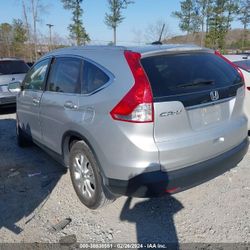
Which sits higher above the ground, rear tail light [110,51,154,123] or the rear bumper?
rear tail light [110,51,154,123]

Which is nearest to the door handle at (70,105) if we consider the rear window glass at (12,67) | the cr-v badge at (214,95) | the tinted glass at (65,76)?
the tinted glass at (65,76)

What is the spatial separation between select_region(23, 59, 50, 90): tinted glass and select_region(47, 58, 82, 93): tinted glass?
0.29 meters

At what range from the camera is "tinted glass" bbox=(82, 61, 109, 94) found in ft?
9.81

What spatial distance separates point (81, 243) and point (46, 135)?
5.61 feet

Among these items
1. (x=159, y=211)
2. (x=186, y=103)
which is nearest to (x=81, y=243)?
(x=159, y=211)

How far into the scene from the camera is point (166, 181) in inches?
107

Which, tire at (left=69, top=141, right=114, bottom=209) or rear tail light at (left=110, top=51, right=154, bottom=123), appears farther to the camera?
tire at (left=69, top=141, right=114, bottom=209)

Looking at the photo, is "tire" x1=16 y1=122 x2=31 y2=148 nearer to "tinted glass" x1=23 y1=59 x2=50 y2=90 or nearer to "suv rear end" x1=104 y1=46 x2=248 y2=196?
"tinted glass" x1=23 y1=59 x2=50 y2=90

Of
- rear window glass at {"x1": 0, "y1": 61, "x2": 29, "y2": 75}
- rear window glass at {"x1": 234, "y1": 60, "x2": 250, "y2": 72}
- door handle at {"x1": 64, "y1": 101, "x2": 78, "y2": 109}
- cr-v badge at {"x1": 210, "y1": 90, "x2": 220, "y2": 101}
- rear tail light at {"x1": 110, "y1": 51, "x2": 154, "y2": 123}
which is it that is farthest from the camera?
rear window glass at {"x1": 0, "y1": 61, "x2": 29, "y2": 75}

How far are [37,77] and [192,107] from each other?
2.60 m

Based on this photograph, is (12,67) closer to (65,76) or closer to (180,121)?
(65,76)

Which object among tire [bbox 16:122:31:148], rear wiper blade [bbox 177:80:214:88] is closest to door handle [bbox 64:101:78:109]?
rear wiper blade [bbox 177:80:214:88]

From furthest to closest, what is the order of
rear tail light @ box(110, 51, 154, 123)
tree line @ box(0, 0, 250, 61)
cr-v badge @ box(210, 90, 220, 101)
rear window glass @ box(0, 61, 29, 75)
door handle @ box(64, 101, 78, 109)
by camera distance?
1. tree line @ box(0, 0, 250, 61)
2. rear window glass @ box(0, 61, 29, 75)
3. door handle @ box(64, 101, 78, 109)
4. cr-v badge @ box(210, 90, 220, 101)
5. rear tail light @ box(110, 51, 154, 123)

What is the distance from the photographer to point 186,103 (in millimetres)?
2734
